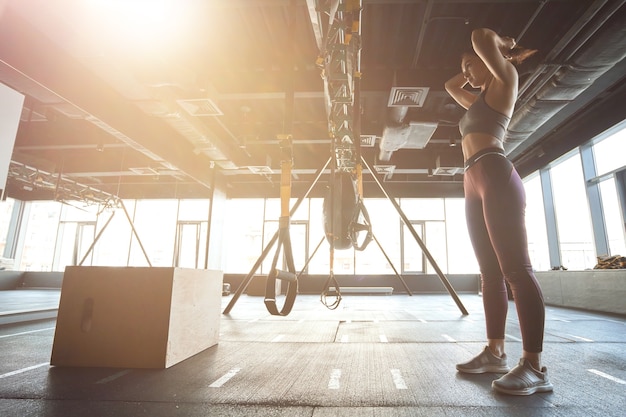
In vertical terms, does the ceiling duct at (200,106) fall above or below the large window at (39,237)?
above

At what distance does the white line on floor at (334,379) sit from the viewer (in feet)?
4.34

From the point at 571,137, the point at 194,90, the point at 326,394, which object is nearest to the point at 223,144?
the point at 194,90

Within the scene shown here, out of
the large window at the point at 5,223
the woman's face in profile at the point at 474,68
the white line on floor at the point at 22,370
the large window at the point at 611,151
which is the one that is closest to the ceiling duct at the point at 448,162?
the large window at the point at 611,151

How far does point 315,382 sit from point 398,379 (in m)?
0.36

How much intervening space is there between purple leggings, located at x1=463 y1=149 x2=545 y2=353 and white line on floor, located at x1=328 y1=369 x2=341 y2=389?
74cm

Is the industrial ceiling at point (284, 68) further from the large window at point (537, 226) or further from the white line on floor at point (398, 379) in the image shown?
the large window at point (537, 226)

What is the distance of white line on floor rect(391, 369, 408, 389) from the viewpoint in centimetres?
132

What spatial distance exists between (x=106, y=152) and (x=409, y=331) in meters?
8.39

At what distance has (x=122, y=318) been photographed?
1668 mm

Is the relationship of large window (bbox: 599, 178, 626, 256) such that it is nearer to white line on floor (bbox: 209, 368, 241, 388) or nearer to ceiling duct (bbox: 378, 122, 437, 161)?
ceiling duct (bbox: 378, 122, 437, 161)

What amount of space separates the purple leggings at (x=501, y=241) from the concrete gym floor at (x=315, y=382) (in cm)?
27

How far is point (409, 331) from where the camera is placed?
9.29 ft

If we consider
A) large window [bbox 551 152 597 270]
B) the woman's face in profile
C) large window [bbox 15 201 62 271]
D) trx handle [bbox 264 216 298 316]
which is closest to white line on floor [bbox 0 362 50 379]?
trx handle [bbox 264 216 298 316]

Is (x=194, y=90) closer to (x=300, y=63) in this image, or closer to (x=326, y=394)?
(x=300, y=63)
